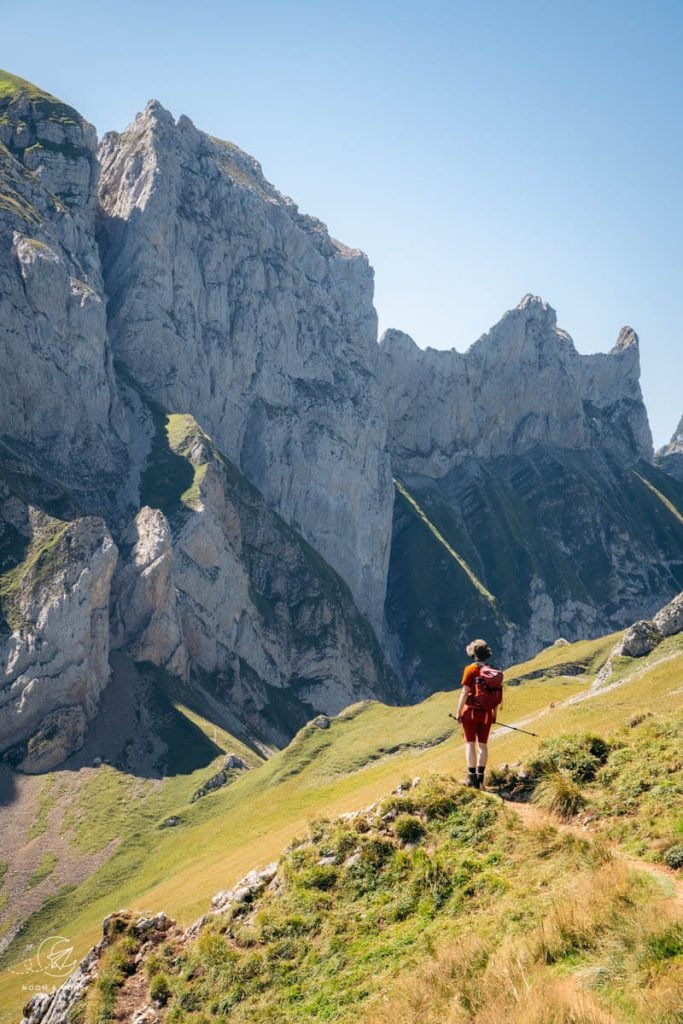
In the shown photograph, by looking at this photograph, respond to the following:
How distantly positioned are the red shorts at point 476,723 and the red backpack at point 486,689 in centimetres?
15

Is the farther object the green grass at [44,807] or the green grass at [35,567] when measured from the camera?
the green grass at [35,567]

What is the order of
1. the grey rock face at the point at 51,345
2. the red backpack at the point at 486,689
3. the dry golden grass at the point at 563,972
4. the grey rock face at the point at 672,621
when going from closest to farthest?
1. the dry golden grass at the point at 563,972
2. the red backpack at the point at 486,689
3. the grey rock face at the point at 672,621
4. the grey rock face at the point at 51,345

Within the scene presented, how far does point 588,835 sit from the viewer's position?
1839 centimetres

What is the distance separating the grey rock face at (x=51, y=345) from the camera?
156875 millimetres

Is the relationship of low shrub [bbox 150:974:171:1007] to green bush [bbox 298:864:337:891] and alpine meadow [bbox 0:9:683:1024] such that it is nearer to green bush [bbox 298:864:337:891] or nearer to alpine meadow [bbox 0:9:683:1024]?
alpine meadow [bbox 0:9:683:1024]

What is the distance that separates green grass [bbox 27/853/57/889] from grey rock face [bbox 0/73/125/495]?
206ft

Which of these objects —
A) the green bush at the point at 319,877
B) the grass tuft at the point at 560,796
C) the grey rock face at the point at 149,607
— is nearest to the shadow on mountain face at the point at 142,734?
the grey rock face at the point at 149,607

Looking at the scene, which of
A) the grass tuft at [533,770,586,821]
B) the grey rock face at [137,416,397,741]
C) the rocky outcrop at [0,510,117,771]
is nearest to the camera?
the grass tuft at [533,770,586,821]

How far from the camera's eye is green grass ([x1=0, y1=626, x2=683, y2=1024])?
169 feet

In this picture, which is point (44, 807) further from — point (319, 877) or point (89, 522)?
point (319, 877)

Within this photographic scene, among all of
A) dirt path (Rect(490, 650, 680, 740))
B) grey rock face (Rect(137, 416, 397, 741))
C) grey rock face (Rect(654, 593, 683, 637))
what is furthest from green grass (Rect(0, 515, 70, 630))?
grey rock face (Rect(654, 593, 683, 637))

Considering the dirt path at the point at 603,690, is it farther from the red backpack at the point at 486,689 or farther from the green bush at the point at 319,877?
the green bush at the point at 319,877

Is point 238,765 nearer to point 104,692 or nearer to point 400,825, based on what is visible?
point 104,692

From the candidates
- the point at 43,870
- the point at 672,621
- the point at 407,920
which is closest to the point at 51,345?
the point at 43,870
